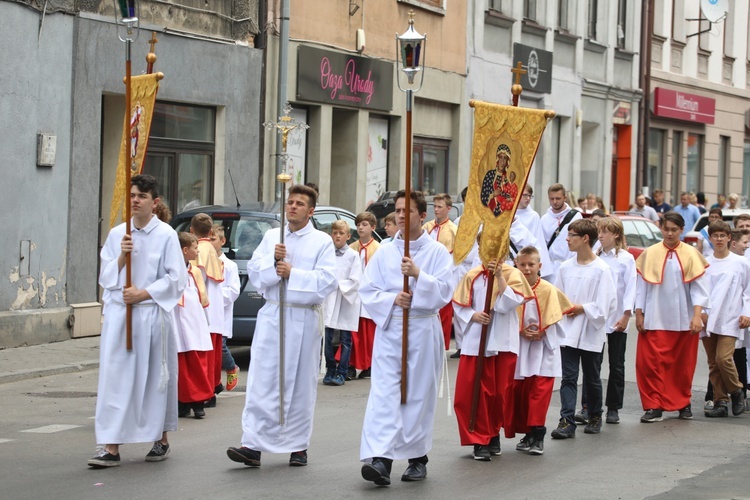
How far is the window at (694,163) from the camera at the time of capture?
38291 millimetres

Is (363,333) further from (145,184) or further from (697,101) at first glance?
A: (697,101)

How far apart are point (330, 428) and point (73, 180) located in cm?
770

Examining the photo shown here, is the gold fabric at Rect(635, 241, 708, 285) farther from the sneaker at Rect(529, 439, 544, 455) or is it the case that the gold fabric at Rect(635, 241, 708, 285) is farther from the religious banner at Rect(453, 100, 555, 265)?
the religious banner at Rect(453, 100, 555, 265)

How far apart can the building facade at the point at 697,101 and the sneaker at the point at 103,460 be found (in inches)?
1096

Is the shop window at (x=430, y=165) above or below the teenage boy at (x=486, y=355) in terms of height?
above

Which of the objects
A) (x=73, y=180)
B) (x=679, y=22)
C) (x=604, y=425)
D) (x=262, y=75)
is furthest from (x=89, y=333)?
(x=679, y=22)

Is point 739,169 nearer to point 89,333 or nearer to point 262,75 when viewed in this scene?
point 262,75

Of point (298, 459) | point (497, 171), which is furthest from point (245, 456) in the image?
point (497, 171)

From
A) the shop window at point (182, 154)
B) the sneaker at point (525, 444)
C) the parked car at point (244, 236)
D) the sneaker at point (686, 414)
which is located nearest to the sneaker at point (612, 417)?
the sneaker at point (686, 414)

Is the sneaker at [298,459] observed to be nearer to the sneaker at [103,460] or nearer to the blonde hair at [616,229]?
the sneaker at [103,460]

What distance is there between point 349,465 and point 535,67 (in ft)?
72.1

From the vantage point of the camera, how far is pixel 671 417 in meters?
12.1

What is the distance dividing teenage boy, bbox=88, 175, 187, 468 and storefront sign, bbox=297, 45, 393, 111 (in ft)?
42.7

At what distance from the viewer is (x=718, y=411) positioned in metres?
12.1
